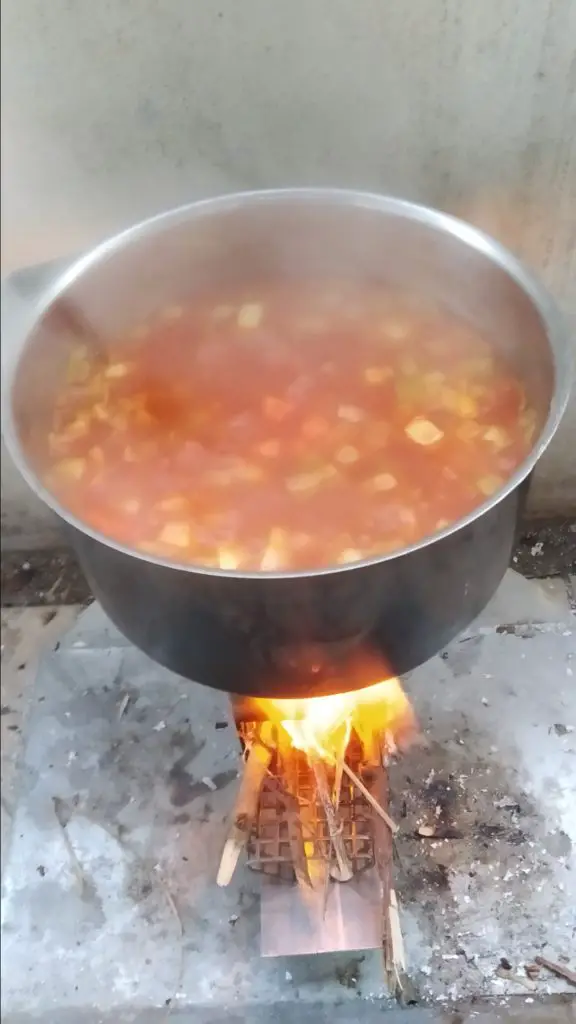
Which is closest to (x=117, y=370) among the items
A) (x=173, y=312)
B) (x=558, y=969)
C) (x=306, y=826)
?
(x=173, y=312)

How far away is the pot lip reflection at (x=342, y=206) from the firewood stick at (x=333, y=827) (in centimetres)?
29

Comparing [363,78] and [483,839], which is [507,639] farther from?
[363,78]

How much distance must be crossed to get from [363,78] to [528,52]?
0.57 ft

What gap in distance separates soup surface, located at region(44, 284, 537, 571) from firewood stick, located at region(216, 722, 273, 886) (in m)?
0.23

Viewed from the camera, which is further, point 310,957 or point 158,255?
point 158,255

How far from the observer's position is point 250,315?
1123 millimetres

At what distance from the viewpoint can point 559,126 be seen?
0.98 metres

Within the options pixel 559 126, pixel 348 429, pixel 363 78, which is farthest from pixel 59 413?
pixel 559 126

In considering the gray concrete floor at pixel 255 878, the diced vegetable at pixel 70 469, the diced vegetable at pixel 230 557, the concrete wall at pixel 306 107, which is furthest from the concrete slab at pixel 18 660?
the concrete wall at pixel 306 107

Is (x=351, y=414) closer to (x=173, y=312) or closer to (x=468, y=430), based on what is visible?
(x=468, y=430)

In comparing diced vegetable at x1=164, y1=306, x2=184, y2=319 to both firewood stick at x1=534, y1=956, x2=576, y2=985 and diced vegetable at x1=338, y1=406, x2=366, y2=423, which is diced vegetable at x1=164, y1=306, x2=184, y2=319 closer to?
diced vegetable at x1=338, y1=406, x2=366, y2=423

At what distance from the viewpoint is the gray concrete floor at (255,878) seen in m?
0.87

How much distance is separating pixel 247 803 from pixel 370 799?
0.43ft

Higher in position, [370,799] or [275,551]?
[275,551]
